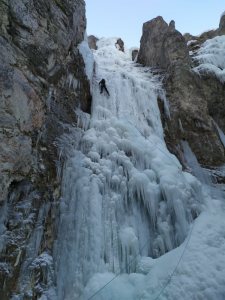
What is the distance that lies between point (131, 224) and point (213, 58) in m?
9.26

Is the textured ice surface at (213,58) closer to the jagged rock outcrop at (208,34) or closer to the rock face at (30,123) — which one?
the jagged rock outcrop at (208,34)

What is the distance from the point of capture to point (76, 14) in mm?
7492

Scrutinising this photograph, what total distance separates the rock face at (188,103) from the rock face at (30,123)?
395 cm

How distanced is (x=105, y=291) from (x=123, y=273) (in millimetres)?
522

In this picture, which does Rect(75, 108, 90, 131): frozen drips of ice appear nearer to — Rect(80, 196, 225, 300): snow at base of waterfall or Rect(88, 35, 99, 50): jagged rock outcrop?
Rect(80, 196, 225, 300): snow at base of waterfall

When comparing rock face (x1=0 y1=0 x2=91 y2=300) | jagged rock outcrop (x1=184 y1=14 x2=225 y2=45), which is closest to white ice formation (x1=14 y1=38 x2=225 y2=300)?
rock face (x1=0 y1=0 x2=91 y2=300)

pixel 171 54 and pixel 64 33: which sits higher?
pixel 171 54

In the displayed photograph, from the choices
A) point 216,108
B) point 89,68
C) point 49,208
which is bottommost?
point 49,208

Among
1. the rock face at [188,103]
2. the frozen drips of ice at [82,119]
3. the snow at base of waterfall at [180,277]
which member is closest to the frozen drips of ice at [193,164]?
the rock face at [188,103]

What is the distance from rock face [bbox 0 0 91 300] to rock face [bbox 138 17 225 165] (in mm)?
3948

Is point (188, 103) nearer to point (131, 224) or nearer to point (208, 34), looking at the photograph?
point (131, 224)

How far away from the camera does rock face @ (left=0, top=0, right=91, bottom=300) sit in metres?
3.31

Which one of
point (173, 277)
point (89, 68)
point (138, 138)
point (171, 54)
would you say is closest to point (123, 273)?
point (173, 277)

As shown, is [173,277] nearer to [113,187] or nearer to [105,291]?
[105,291]
